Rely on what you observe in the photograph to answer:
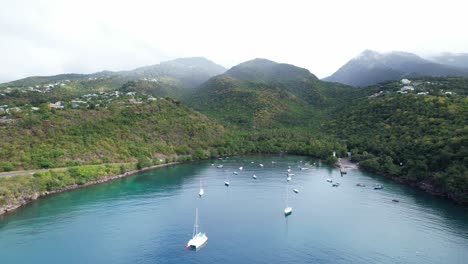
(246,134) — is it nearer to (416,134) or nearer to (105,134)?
(105,134)

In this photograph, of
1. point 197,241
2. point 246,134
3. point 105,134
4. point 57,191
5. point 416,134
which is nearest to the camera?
point 197,241

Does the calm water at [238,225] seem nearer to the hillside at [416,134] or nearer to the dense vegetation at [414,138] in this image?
the hillside at [416,134]

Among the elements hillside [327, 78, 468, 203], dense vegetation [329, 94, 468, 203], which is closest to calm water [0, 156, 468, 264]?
hillside [327, 78, 468, 203]

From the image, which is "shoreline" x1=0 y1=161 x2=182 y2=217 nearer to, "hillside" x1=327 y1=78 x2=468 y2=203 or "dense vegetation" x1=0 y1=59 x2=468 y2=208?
"dense vegetation" x1=0 y1=59 x2=468 y2=208

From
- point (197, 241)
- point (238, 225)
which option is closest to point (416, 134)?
point (238, 225)

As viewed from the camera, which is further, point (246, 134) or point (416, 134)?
point (246, 134)

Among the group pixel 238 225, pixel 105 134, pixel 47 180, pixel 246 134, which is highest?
pixel 105 134

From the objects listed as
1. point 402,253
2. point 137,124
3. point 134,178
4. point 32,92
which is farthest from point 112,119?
point 402,253
